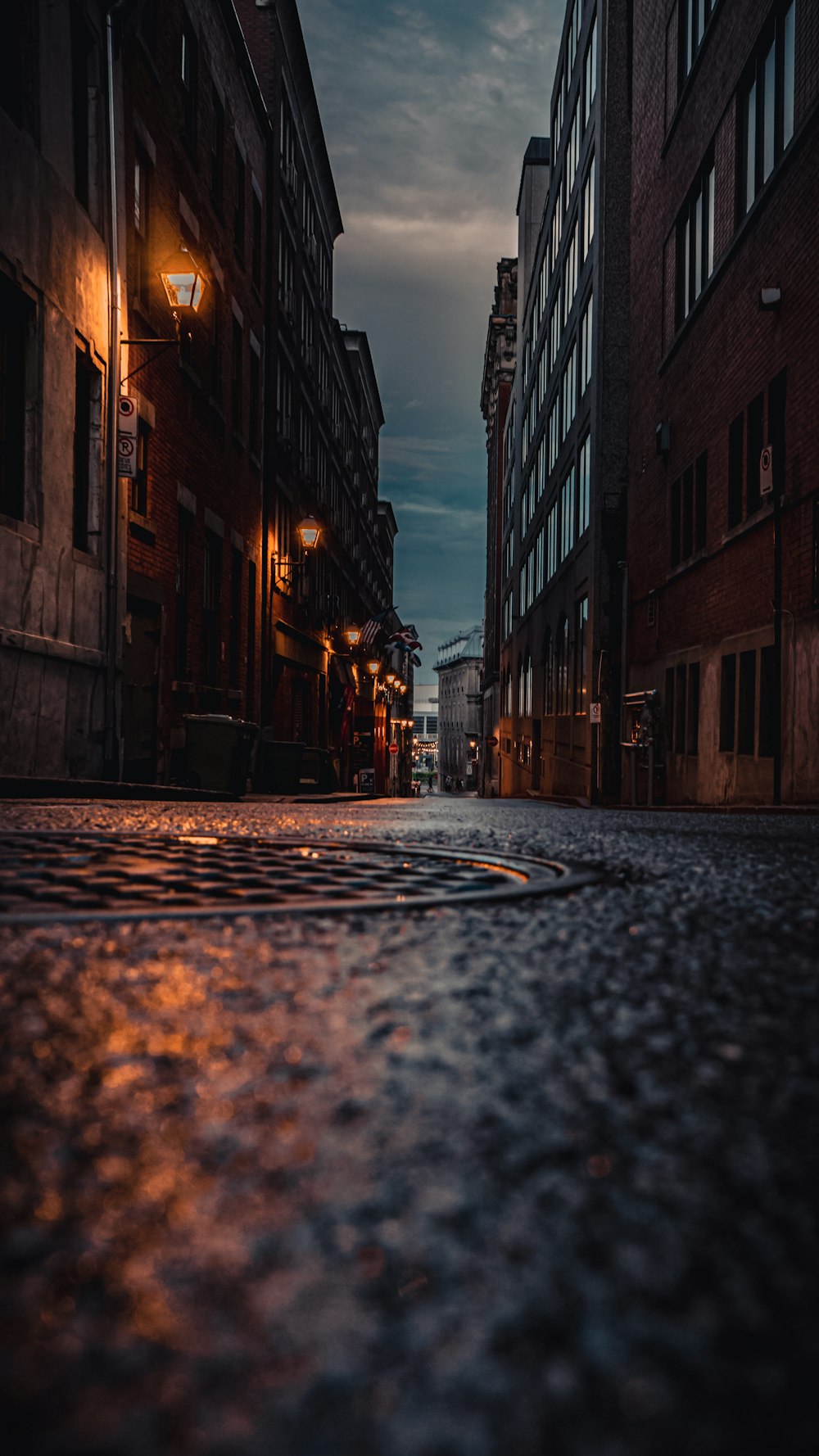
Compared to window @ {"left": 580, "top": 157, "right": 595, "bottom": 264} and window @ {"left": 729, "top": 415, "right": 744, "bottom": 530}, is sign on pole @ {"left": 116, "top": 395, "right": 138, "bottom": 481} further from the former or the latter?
window @ {"left": 580, "top": 157, "right": 595, "bottom": 264}

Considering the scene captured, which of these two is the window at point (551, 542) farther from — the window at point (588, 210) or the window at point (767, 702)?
the window at point (767, 702)

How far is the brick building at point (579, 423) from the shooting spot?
→ 24156mm

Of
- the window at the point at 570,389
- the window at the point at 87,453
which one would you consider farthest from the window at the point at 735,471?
the window at the point at 570,389

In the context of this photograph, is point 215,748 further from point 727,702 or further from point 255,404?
point 255,404

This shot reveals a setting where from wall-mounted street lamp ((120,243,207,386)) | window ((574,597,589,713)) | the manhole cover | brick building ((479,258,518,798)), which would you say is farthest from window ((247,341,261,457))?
brick building ((479,258,518,798))

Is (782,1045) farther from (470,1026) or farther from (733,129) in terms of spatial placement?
(733,129)

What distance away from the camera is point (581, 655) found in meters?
27.5

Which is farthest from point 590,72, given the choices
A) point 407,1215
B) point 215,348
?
point 407,1215

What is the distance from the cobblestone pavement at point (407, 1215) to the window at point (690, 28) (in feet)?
59.7

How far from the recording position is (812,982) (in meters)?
1.50

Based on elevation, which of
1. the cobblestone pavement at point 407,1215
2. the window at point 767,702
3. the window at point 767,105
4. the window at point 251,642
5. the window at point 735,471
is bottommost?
the cobblestone pavement at point 407,1215

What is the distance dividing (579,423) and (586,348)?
6.22 feet

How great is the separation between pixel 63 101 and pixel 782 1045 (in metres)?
11.0

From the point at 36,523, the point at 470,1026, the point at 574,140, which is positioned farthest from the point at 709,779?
the point at 574,140
